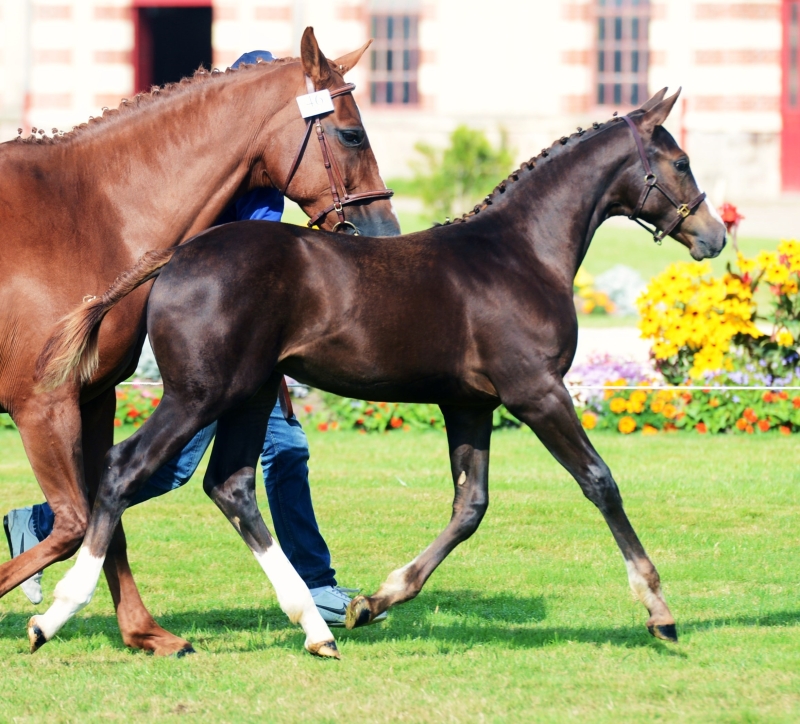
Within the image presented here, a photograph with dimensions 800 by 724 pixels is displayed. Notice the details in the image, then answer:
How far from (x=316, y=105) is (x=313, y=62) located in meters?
0.17

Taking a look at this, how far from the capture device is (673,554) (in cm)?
629

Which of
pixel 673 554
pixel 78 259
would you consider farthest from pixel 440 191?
pixel 78 259

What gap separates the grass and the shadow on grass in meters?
0.01

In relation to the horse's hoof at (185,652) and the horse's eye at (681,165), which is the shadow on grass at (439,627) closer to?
the horse's hoof at (185,652)

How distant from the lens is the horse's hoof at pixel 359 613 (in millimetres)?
4766

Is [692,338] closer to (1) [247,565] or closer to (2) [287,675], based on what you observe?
(1) [247,565]

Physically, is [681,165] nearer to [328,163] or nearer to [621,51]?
[328,163]

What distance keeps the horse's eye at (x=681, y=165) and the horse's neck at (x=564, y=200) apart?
0.21 metres

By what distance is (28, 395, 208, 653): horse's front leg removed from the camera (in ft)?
14.2

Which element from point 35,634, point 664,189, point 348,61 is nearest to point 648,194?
point 664,189

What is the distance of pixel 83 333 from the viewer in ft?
14.5

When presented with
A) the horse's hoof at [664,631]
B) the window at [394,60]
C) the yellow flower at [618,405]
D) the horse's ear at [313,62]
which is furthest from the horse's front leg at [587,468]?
the window at [394,60]

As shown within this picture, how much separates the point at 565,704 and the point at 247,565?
2.52 metres

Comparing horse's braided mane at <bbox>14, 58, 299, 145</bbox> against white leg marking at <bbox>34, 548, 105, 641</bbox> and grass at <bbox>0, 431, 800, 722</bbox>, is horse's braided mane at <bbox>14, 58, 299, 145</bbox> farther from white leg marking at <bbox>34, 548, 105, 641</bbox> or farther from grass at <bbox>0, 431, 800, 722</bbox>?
grass at <bbox>0, 431, 800, 722</bbox>
